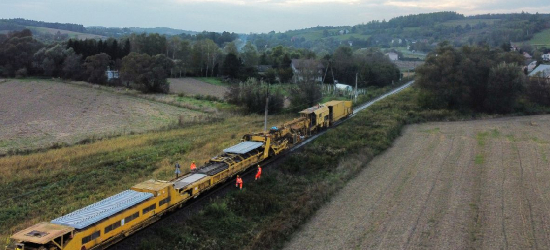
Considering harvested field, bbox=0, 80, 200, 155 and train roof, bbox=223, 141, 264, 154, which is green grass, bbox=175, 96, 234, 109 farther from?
train roof, bbox=223, 141, 264, 154

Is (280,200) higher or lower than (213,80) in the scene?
lower

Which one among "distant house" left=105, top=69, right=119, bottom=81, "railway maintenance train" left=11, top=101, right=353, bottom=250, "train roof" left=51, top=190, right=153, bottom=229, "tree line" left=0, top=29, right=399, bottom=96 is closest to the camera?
"railway maintenance train" left=11, top=101, right=353, bottom=250

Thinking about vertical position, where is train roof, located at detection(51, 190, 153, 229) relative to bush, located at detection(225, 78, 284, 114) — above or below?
below

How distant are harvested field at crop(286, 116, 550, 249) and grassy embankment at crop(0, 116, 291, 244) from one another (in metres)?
10.1

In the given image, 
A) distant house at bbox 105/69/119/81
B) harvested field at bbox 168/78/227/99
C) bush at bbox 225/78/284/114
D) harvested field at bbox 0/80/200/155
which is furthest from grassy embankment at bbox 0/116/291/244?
distant house at bbox 105/69/119/81

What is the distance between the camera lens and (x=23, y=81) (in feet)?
234

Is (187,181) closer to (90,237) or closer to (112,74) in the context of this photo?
(90,237)

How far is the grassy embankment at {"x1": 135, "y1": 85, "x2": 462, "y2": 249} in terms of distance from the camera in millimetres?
15961

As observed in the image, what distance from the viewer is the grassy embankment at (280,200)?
15961 millimetres

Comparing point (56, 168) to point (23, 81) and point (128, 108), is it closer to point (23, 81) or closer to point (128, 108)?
point (128, 108)

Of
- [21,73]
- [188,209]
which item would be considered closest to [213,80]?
[21,73]

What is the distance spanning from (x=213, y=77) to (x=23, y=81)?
35453mm

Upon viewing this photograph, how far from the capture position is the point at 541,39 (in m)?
153

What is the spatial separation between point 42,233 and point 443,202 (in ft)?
58.7
